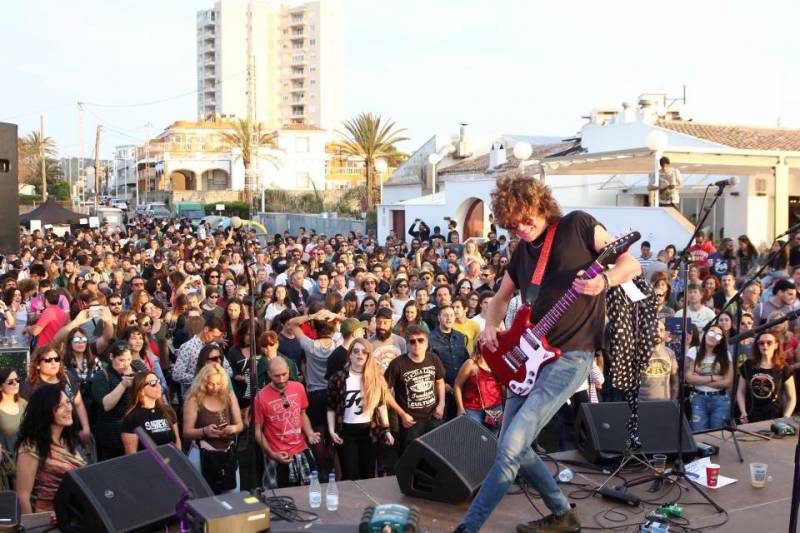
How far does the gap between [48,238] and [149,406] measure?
18248 millimetres

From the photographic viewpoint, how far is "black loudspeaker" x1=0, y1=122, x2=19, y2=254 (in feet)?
24.6

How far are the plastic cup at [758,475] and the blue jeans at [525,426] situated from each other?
1791 millimetres

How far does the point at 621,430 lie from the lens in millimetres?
5770

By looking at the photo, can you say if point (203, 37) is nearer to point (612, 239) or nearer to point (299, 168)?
point (299, 168)

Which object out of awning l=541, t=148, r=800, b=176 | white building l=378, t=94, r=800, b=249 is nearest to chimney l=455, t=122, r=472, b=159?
white building l=378, t=94, r=800, b=249

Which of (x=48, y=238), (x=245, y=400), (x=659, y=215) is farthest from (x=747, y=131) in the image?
(x=245, y=400)

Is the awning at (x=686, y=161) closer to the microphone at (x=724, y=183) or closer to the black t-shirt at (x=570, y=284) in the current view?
the microphone at (x=724, y=183)

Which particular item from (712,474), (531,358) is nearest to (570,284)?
(531,358)

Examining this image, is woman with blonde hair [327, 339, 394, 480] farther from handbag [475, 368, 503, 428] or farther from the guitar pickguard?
the guitar pickguard

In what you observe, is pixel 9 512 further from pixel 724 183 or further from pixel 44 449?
pixel 724 183

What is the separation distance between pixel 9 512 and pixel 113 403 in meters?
1.66

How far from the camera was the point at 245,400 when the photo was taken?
7.13 metres

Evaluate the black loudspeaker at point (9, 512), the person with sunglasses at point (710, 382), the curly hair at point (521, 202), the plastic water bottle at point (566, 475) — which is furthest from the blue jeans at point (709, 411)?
the black loudspeaker at point (9, 512)

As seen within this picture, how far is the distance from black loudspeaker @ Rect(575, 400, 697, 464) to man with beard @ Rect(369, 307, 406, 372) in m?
2.04
